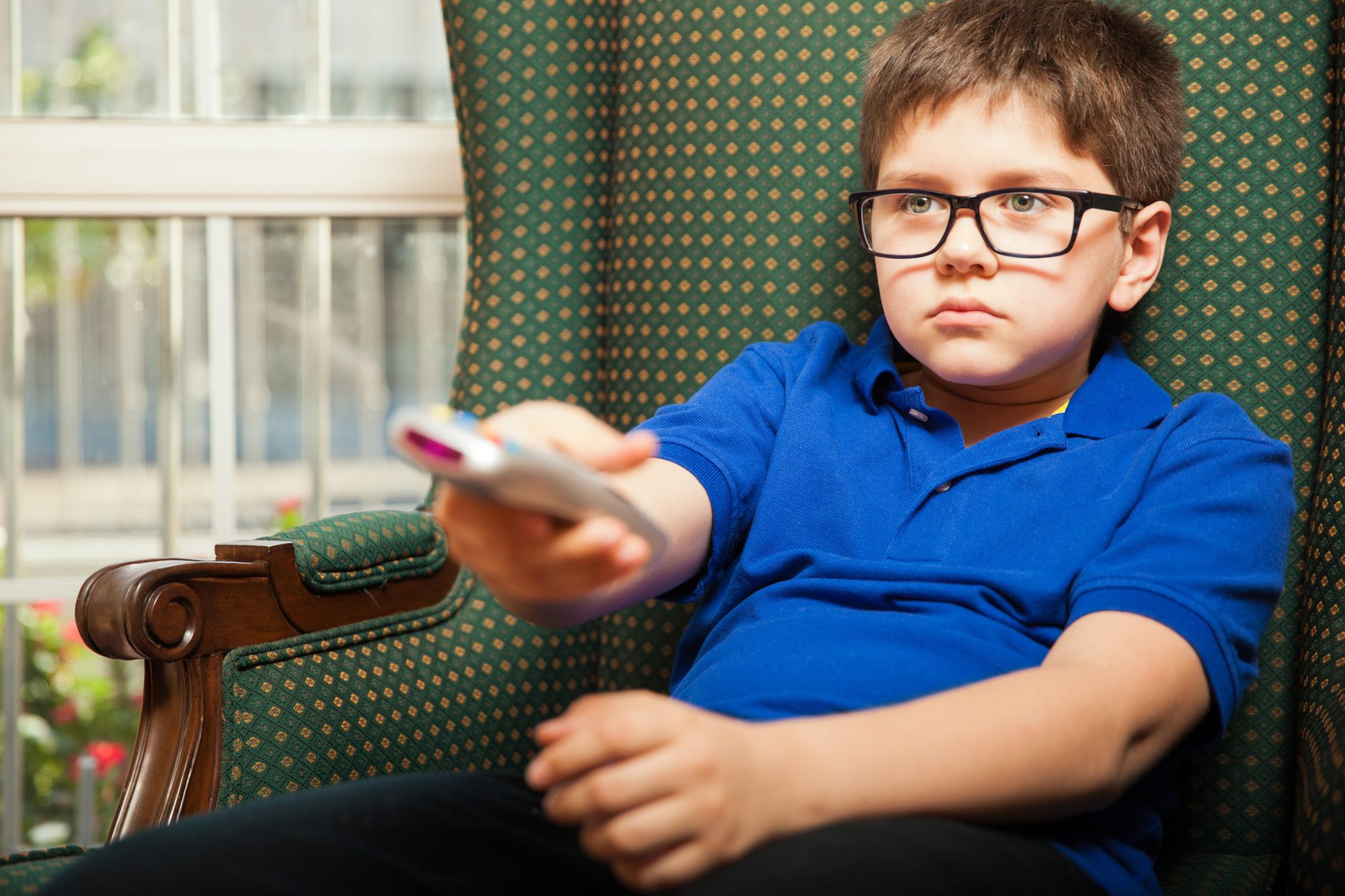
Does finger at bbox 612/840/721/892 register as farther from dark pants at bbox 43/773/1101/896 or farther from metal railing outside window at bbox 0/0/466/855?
metal railing outside window at bbox 0/0/466/855

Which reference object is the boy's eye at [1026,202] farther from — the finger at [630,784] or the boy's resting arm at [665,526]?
the finger at [630,784]

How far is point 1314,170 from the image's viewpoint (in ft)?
3.90

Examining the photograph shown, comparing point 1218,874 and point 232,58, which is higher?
point 232,58

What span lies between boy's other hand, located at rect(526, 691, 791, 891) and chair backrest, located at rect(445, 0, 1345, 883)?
645 millimetres

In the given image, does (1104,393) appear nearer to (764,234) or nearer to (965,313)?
(965,313)

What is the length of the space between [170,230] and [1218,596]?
1686 mm

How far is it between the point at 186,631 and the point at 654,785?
1.82 feet

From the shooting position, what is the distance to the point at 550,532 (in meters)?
0.67

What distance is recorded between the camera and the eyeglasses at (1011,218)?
95 cm

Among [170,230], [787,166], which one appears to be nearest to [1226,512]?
[787,166]

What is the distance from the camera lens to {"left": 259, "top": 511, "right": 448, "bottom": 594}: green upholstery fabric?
1076mm

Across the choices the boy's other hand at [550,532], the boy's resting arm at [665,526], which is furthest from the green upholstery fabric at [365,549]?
the boy's other hand at [550,532]

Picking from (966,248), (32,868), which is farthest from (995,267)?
(32,868)

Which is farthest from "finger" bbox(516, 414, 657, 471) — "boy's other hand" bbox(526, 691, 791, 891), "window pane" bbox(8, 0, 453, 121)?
"window pane" bbox(8, 0, 453, 121)
